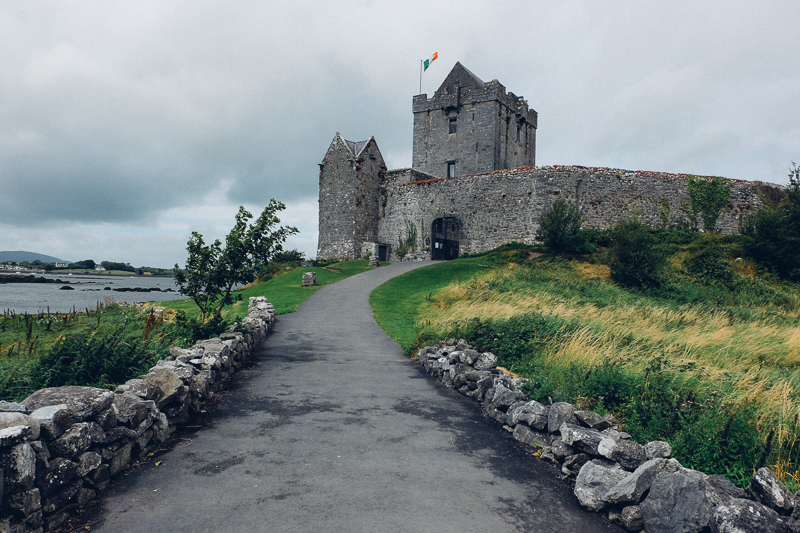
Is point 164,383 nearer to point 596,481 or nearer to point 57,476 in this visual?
point 57,476

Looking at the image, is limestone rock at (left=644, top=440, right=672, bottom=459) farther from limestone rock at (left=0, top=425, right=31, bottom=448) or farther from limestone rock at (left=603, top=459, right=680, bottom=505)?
limestone rock at (left=0, top=425, right=31, bottom=448)

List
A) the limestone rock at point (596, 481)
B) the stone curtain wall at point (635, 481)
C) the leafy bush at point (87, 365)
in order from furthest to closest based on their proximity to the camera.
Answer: the leafy bush at point (87, 365) < the limestone rock at point (596, 481) < the stone curtain wall at point (635, 481)

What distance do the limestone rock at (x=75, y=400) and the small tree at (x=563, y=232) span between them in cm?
3177

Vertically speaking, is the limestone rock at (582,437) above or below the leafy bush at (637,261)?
below

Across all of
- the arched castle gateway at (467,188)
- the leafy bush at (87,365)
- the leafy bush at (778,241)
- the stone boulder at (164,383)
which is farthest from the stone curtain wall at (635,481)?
the arched castle gateway at (467,188)

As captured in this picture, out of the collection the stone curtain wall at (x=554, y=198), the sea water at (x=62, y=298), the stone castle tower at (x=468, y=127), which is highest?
the stone castle tower at (x=468, y=127)

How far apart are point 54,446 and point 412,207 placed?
41508mm

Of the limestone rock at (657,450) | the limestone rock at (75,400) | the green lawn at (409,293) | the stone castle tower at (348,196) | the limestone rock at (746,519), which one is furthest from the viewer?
the stone castle tower at (348,196)

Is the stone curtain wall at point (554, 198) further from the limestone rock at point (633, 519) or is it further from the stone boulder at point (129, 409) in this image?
the stone boulder at point (129, 409)

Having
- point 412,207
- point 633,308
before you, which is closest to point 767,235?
point 633,308

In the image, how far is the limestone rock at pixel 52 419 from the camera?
195 inches

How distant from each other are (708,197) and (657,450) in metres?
38.4

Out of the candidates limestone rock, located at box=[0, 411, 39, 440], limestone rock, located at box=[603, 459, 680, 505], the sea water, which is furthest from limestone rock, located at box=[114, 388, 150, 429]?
the sea water

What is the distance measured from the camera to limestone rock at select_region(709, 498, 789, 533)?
4273 millimetres
